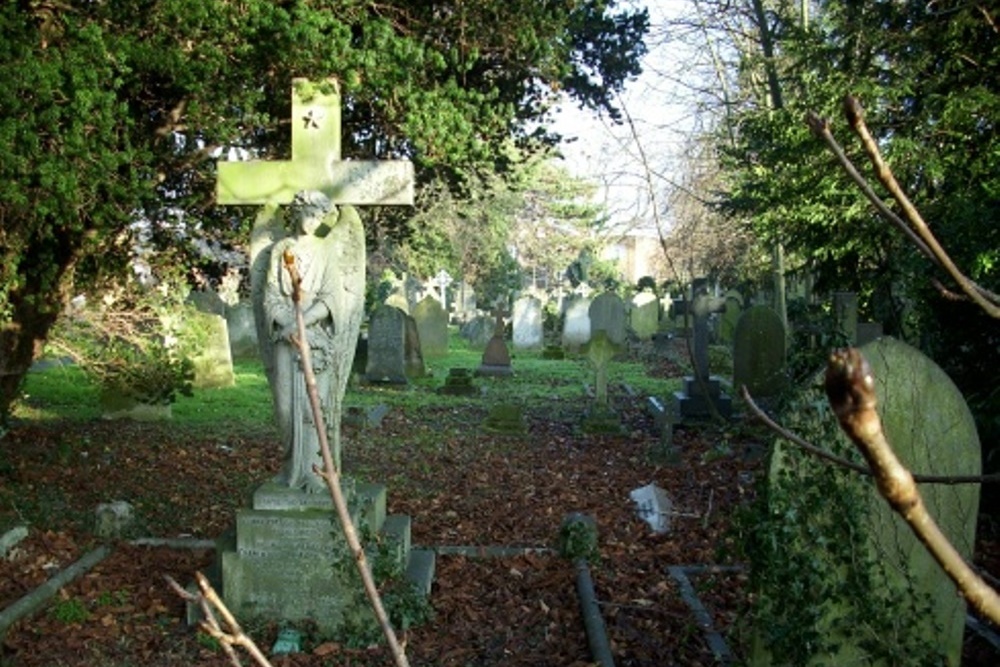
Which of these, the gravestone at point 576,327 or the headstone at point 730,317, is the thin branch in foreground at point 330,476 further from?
the gravestone at point 576,327

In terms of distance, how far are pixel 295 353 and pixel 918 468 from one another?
347 centimetres

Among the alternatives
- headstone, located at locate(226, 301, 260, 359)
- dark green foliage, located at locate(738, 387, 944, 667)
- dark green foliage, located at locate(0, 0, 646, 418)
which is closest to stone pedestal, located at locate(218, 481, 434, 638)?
dark green foliage, located at locate(738, 387, 944, 667)

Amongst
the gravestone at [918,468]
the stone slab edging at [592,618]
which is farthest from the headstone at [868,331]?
the gravestone at [918,468]

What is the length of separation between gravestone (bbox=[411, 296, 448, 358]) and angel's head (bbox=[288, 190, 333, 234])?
17429 millimetres

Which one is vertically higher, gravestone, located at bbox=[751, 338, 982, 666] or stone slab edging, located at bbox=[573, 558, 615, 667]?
gravestone, located at bbox=[751, 338, 982, 666]

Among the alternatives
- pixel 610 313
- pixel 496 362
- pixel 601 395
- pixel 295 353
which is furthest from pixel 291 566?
pixel 610 313

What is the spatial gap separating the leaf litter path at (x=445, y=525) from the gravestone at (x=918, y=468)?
32.6 inches

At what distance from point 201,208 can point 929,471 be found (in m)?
7.25

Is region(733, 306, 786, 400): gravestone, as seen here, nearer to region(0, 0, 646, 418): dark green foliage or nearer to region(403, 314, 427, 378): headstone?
region(0, 0, 646, 418): dark green foliage

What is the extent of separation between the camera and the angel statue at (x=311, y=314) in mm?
5699

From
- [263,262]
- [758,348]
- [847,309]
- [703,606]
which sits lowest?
[703,606]

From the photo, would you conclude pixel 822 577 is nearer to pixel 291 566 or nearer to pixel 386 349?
pixel 291 566

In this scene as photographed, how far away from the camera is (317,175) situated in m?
6.08

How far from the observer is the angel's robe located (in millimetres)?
5695
